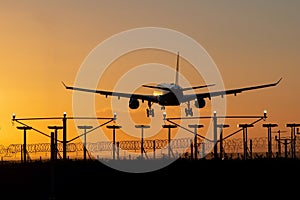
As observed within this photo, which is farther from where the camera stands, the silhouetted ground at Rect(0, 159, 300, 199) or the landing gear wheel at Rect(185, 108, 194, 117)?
the landing gear wheel at Rect(185, 108, 194, 117)

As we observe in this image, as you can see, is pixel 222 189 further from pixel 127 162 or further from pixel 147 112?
pixel 127 162

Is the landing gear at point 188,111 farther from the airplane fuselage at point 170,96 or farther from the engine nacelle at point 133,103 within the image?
the engine nacelle at point 133,103

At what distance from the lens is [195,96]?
11800 centimetres

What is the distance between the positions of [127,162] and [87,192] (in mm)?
40782

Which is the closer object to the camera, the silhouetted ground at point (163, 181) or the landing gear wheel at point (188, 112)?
the silhouetted ground at point (163, 181)

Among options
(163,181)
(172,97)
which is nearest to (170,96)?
(172,97)

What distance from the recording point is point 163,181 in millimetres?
87312

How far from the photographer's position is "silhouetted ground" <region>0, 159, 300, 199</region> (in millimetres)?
79625

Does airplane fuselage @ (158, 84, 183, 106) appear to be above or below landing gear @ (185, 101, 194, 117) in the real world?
above

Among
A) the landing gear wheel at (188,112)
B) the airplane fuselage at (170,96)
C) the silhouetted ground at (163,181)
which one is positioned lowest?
the silhouetted ground at (163,181)

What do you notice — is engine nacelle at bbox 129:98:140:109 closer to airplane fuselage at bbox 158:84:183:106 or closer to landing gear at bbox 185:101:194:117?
airplane fuselage at bbox 158:84:183:106

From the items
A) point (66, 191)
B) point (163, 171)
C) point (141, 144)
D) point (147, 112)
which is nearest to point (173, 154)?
point (141, 144)

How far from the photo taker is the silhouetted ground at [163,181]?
79625mm

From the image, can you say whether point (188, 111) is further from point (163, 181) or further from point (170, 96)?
point (163, 181)
